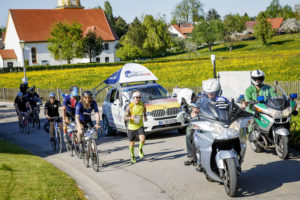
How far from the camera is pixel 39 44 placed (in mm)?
91188

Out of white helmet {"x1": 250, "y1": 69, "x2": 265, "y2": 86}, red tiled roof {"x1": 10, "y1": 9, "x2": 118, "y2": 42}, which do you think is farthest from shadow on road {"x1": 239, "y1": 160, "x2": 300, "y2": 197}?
red tiled roof {"x1": 10, "y1": 9, "x2": 118, "y2": 42}

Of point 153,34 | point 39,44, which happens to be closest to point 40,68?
point 39,44

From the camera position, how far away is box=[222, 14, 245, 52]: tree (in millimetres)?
110475

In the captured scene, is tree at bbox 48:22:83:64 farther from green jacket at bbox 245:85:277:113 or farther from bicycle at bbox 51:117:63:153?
green jacket at bbox 245:85:277:113

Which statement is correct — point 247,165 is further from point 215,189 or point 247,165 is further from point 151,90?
point 151,90

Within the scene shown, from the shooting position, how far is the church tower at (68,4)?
104225 millimetres

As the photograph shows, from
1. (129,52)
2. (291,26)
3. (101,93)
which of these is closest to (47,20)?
(129,52)

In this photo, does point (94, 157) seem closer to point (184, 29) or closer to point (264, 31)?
point (264, 31)

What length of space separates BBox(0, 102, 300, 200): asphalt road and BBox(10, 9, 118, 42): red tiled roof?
265ft

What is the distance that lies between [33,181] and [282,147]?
16.7ft

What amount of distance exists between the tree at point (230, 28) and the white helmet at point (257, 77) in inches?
3972

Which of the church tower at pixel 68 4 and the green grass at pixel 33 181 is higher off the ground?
the church tower at pixel 68 4

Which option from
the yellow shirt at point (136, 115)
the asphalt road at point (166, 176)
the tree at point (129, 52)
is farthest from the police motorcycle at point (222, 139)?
the tree at point (129, 52)

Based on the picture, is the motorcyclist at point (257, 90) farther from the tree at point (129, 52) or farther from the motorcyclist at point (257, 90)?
the tree at point (129, 52)
